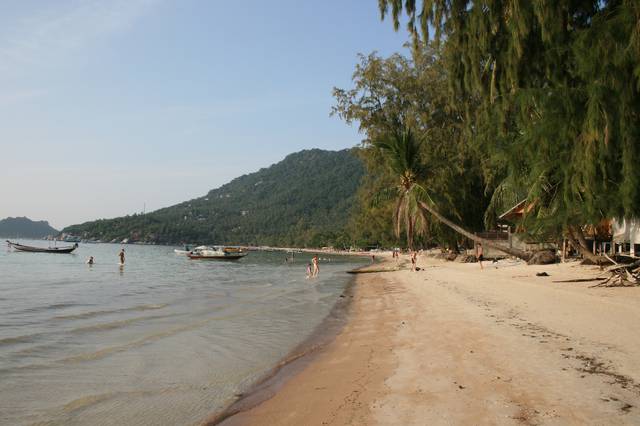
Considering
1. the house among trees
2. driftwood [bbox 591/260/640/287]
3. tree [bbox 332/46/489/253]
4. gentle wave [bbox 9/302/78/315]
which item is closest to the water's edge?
driftwood [bbox 591/260/640/287]

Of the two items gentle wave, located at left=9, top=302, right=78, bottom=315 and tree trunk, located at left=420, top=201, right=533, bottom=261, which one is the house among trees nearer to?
tree trunk, located at left=420, top=201, right=533, bottom=261

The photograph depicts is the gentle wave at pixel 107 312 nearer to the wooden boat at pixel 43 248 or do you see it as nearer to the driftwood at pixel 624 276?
the driftwood at pixel 624 276

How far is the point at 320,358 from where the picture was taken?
25.5ft

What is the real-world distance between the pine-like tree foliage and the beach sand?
98.9 inches

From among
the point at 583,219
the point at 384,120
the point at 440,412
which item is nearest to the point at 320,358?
the point at 440,412

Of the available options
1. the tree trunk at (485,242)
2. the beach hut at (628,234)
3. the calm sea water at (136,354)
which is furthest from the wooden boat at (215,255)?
the beach hut at (628,234)

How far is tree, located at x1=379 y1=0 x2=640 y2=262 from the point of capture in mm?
7184

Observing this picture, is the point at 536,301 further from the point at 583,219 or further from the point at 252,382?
the point at 252,382

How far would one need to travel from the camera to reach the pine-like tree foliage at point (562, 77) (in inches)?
283

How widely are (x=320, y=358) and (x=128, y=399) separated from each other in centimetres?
302

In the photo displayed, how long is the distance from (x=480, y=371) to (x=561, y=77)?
5.92m

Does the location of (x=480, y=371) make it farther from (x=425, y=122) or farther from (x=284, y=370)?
(x=425, y=122)

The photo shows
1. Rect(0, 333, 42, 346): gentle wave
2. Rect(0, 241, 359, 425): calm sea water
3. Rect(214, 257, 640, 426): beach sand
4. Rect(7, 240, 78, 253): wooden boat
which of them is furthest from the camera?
Rect(7, 240, 78, 253): wooden boat

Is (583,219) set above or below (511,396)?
above
